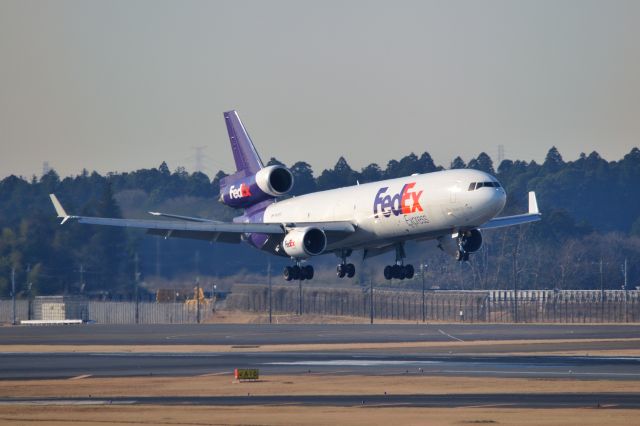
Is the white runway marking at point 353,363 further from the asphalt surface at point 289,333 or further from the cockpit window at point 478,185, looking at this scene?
the asphalt surface at point 289,333

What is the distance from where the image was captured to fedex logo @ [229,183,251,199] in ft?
280

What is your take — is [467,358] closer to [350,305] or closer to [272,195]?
[272,195]

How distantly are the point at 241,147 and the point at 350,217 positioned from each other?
1600cm

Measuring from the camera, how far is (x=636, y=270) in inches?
6964

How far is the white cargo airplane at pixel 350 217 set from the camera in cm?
7112

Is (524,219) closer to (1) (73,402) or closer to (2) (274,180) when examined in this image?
(2) (274,180)

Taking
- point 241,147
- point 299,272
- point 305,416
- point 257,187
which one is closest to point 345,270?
point 299,272

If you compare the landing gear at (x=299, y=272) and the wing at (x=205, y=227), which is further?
the landing gear at (x=299, y=272)

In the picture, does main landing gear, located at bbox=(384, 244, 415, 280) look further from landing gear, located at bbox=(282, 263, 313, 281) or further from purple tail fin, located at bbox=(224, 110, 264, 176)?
purple tail fin, located at bbox=(224, 110, 264, 176)

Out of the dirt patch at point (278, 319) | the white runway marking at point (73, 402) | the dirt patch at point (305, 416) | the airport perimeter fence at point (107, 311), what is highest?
the airport perimeter fence at point (107, 311)

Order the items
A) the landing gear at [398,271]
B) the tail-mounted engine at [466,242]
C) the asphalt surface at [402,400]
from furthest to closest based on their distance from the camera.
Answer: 1. the landing gear at [398,271]
2. the tail-mounted engine at [466,242]
3. the asphalt surface at [402,400]

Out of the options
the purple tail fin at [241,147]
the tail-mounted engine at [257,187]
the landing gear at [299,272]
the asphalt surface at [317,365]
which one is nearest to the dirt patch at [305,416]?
the asphalt surface at [317,365]

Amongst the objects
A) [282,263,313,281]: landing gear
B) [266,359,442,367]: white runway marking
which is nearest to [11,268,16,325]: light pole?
[282,263,313,281]: landing gear

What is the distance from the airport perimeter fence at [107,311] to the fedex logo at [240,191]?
50419mm
